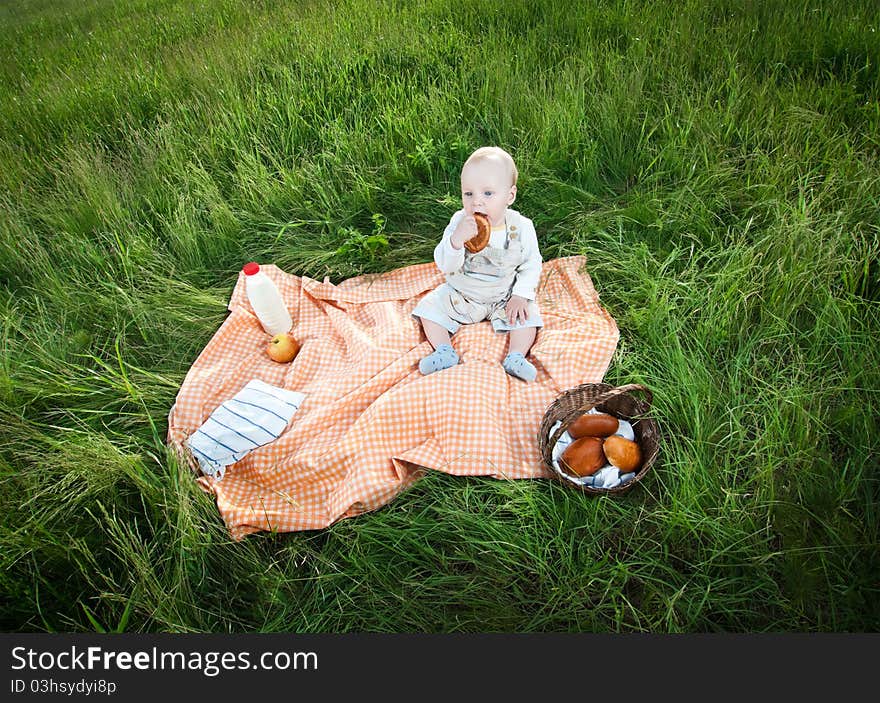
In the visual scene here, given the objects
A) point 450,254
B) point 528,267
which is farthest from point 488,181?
point 528,267

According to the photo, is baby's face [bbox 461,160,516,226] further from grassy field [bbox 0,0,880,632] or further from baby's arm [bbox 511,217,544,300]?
grassy field [bbox 0,0,880,632]

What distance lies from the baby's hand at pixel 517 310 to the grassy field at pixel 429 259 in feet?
1.31

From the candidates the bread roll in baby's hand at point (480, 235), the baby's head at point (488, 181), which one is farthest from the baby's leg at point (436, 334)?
the baby's head at point (488, 181)

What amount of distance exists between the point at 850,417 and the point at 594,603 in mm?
997

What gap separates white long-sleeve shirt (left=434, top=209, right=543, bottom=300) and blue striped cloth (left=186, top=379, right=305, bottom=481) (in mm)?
802

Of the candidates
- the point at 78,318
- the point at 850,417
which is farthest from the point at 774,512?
the point at 78,318

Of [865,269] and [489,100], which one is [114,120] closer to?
[489,100]

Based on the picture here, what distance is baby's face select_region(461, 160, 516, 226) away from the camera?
217cm

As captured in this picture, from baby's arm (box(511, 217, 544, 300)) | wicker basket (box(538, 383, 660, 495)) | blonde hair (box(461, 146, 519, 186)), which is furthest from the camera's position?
baby's arm (box(511, 217, 544, 300))

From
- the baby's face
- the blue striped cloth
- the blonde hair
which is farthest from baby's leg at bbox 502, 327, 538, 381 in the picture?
the blue striped cloth

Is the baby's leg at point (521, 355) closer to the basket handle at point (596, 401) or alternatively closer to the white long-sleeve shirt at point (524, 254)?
the white long-sleeve shirt at point (524, 254)

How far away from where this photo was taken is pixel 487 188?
2197 mm

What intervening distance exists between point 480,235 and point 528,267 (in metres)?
0.32

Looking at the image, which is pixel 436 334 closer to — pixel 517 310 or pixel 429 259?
pixel 517 310
